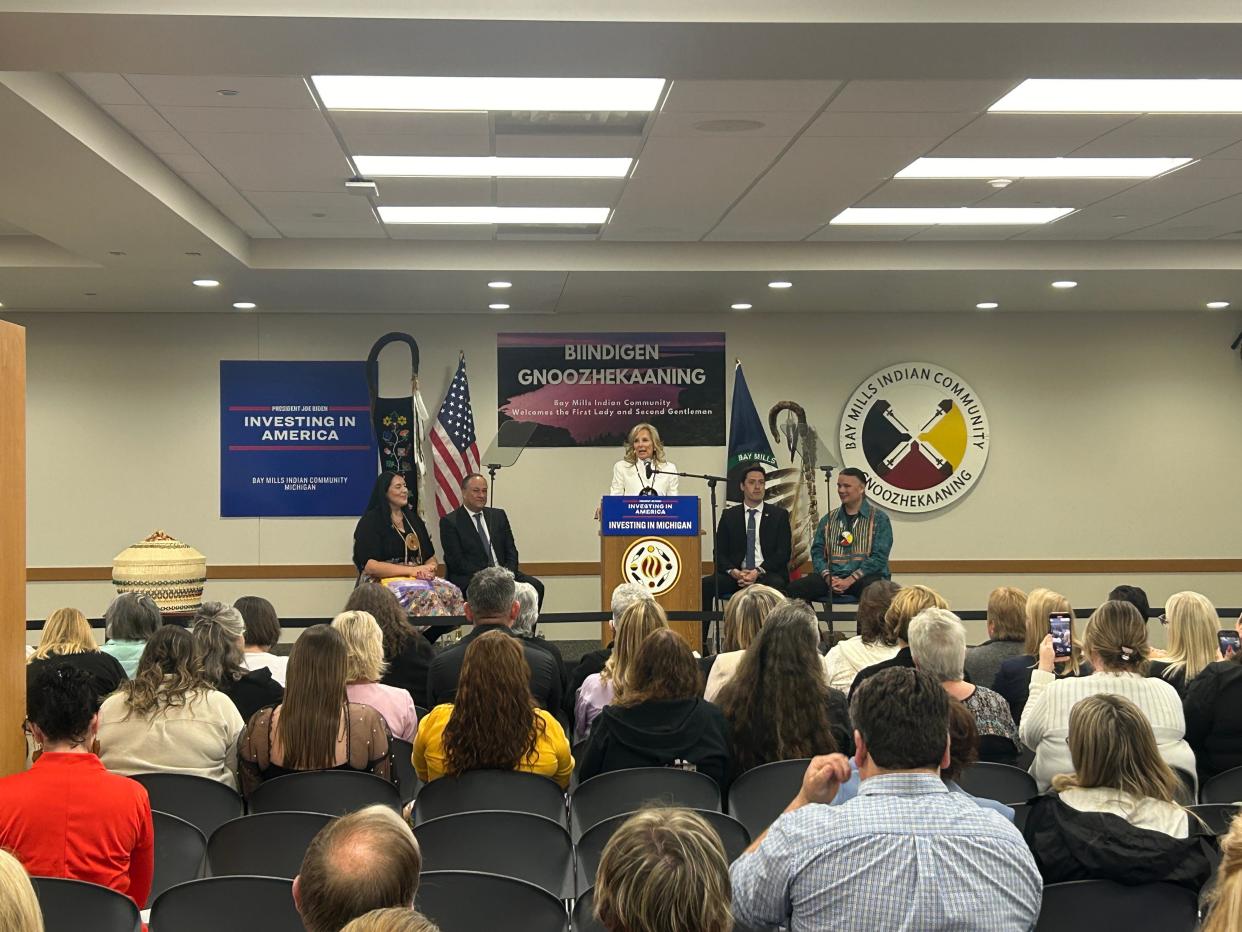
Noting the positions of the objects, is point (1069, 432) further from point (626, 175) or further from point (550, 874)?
point (550, 874)

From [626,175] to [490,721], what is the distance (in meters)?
3.99

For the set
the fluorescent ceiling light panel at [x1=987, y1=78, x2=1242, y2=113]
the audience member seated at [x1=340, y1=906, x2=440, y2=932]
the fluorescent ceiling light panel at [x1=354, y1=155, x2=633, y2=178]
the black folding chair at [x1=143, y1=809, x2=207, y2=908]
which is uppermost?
the fluorescent ceiling light panel at [x1=354, y1=155, x2=633, y2=178]

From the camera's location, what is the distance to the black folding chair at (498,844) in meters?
3.21

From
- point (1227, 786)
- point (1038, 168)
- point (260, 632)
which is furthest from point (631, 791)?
point (1038, 168)

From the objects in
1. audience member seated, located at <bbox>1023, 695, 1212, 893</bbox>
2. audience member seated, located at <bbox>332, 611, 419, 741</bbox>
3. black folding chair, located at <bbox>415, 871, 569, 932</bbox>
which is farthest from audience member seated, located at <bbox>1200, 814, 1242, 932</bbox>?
audience member seated, located at <bbox>332, 611, 419, 741</bbox>

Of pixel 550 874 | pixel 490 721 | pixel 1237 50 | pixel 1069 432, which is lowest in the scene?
pixel 550 874

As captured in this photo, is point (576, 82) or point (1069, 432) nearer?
point (576, 82)

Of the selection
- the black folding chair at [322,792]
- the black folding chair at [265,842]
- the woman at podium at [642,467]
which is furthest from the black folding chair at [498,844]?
the woman at podium at [642,467]

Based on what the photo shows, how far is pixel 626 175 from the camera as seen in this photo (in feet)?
23.2

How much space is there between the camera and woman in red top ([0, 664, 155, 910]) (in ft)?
10.00

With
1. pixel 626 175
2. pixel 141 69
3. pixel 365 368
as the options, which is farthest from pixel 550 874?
pixel 365 368

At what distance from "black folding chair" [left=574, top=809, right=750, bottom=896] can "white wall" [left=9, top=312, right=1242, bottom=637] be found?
827 cm

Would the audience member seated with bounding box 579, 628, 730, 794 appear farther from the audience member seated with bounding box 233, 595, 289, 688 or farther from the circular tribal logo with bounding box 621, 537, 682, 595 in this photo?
the circular tribal logo with bounding box 621, 537, 682, 595

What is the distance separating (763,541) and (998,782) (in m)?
6.06
